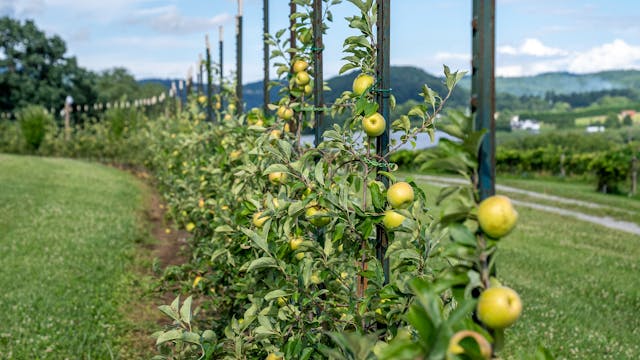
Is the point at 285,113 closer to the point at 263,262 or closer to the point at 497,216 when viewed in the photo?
the point at 263,262

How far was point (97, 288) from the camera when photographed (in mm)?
5695

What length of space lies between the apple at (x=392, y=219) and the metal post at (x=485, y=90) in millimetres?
807

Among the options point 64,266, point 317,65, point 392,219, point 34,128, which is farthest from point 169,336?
point 34,128

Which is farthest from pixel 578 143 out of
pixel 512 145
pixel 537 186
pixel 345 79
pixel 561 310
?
pixel 345 79

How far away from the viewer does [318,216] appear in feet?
7.29

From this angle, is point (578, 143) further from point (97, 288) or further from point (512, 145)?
point (97, 288)

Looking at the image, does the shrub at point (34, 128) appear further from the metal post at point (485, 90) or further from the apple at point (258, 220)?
the metal post at point (485, 90)

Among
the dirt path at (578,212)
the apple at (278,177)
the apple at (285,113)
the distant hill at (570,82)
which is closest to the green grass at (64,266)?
the apple at (278,177)

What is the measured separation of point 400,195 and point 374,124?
386 millimetres

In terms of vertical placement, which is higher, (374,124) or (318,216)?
(374,124)

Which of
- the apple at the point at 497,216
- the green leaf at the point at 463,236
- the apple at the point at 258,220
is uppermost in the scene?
the apple at the point at 497,216

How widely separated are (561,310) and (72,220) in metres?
6.66

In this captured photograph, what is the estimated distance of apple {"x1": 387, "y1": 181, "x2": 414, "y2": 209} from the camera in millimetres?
2023

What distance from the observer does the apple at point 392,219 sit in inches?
82.9
